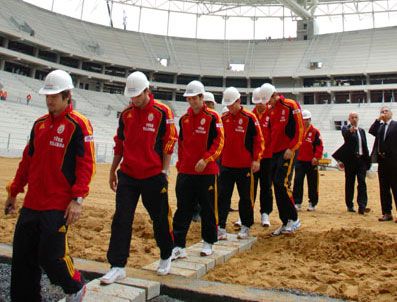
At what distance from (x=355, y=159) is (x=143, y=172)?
18.4 feet

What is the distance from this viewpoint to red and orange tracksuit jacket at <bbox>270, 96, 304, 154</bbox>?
5.24m

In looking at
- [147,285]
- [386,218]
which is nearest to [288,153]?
[386,218]

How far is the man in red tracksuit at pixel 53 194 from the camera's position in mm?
2533

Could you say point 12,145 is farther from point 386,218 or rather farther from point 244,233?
point 386,218

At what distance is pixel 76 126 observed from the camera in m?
2.71

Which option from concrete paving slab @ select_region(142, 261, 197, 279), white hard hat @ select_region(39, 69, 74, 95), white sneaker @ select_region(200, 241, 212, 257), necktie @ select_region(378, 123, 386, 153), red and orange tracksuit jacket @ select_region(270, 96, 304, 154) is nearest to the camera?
white hard hat @ select_region(39, 69, 74, 95)

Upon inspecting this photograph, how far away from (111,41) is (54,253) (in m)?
47.1

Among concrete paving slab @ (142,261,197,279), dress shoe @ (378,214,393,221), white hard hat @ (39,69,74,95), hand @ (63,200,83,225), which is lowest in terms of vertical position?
concrete paving slab @ (142,261,197,279)

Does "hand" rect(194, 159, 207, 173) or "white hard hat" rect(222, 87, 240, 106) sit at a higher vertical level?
"white hard hat" rect(222, 87, 240, 106)

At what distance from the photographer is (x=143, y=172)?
3.40 meters

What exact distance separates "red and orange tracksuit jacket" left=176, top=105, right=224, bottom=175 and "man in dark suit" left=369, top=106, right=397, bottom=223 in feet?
12.3

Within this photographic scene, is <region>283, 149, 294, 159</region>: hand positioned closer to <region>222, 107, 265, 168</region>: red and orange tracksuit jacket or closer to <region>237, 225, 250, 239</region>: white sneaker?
<region>222, 107, 265, 168</region>: red and orange tracksuit jacket

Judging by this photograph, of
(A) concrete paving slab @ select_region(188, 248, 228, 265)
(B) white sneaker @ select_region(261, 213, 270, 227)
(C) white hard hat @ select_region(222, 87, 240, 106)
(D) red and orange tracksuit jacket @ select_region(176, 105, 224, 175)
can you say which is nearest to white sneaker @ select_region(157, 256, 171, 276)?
(A) concrete paving slab @ select_region(188, 248, 228, 265)

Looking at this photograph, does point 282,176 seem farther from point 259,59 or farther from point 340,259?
point 259,59
